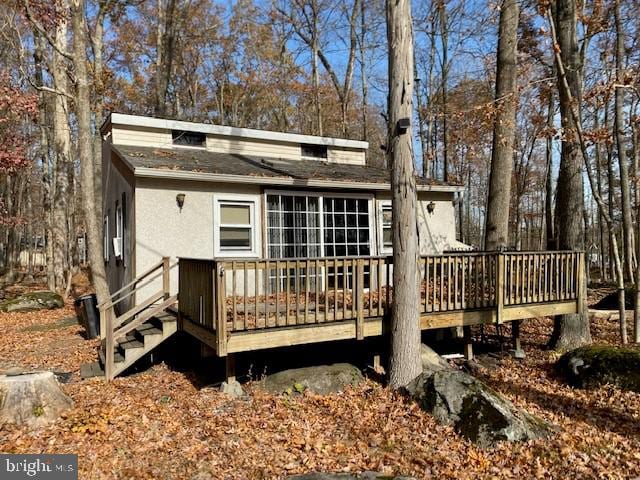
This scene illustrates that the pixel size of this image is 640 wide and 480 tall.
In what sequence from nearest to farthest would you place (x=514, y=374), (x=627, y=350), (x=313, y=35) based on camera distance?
(x=627, y=350), (x=514, y=374), (x=313, y=35)

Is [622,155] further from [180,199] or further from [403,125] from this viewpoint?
[180,199]

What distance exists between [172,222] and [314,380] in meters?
4.25

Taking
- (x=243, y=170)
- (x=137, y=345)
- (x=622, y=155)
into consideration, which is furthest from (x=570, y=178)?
(x=137, y=345)

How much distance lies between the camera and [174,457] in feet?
14.5

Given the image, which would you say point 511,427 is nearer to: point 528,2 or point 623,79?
point 623,79

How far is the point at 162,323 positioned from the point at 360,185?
5.07 m

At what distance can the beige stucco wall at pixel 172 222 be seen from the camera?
845cm

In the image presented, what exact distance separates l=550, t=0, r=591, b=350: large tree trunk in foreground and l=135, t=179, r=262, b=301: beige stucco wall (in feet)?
21.7

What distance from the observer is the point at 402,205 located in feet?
20.3

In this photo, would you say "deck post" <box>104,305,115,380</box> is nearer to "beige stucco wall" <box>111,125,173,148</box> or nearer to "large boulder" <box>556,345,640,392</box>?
"beige stucco wall" <box>111,125,173,148</box>

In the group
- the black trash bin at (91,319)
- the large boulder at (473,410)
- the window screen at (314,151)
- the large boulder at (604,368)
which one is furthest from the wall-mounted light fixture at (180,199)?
the large boulder at (604,368)

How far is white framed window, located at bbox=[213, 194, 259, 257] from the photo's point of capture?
30.2 feet

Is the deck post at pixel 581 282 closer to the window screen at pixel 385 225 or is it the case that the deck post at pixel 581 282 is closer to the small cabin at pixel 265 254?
the small cabin at pixel 265 254

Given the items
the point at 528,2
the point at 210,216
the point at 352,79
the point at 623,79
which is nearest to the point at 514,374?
the point at 623,79
